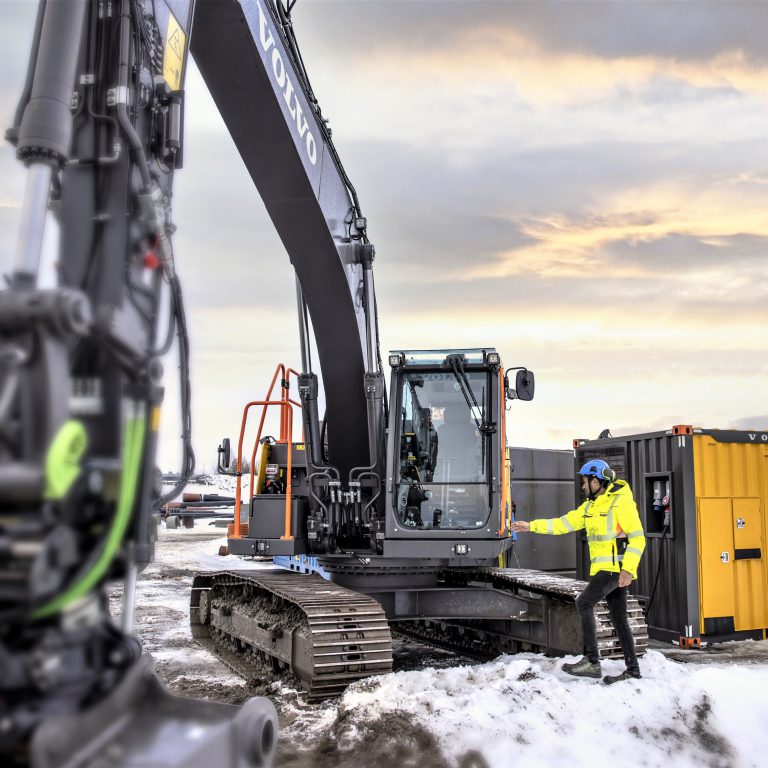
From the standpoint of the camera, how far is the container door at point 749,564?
9492 mm

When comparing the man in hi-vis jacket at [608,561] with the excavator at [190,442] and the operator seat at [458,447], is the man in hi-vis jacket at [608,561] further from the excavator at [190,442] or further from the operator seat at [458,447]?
the operator seat at [458,447]

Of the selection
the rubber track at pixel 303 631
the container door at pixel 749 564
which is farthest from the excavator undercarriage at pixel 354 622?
the container door at pixel 749 564

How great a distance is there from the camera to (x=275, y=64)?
582 centimetres

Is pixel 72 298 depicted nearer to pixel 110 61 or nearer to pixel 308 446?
pixel 110 61

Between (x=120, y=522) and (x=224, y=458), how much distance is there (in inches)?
203

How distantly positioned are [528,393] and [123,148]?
14.6ft

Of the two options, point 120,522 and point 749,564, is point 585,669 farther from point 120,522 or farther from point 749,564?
point 120,522

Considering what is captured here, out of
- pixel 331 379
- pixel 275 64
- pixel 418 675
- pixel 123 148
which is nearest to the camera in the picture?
pixel 123 148

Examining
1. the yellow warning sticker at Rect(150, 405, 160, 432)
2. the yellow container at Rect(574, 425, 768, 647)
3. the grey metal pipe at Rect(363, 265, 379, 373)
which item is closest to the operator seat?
the grey metal pipe at Rect(363, 265, 379, 373)

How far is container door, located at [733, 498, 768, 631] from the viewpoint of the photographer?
949 centimetres

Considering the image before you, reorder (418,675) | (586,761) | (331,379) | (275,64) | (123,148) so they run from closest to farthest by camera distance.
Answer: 1. (123,148)
2. (586,761)
3. (275,64)
4. (418,675)
5. (331,379)

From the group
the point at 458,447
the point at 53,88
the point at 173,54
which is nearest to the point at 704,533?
the point at 458,447

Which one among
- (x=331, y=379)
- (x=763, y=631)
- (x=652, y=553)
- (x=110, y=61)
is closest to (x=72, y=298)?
(x=110, y=61)

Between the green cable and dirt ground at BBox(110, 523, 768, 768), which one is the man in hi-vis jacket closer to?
dirt ground at BBox(110, 523, 768, 768)
